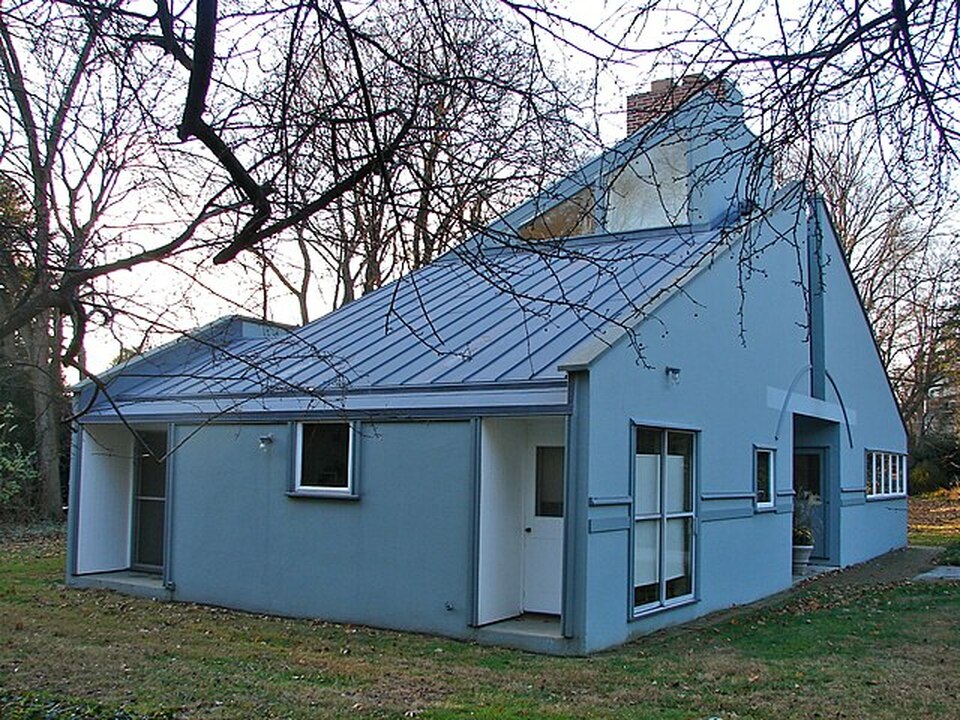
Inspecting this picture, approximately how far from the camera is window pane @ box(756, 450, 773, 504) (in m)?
14.9

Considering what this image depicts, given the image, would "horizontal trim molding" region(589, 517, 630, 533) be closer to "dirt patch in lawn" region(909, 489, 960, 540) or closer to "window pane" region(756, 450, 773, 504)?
"window pane" region(756, 450, 773, 504)

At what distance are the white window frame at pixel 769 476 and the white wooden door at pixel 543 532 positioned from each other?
412 centimetres

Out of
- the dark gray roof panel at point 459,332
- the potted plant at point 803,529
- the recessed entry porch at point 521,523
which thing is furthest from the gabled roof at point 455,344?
the potted plant at point 803,529

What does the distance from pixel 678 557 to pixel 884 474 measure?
12.1 m

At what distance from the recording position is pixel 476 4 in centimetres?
578

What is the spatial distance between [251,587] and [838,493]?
11214 millimetres

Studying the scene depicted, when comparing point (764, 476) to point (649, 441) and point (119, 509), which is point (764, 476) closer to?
point (649, 441)

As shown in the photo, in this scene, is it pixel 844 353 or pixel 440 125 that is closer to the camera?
pixel 440 125

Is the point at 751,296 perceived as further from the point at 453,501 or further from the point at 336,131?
the point at 336,131

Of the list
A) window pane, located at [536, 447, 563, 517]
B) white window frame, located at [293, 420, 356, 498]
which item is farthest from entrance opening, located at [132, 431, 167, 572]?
window pane, located at [536, 447, 563, 517]

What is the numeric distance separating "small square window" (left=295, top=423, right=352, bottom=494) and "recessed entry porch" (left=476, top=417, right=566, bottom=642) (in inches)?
71.2

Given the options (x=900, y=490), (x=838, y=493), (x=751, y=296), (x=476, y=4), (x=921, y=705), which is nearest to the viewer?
(x=476, y=4)

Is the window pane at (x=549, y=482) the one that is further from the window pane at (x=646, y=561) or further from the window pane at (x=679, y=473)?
the window pane at (x=679, y=473)

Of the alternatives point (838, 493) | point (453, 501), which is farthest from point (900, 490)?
point (453, 501)
